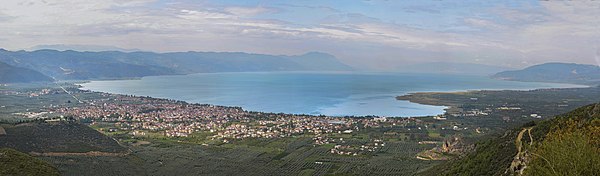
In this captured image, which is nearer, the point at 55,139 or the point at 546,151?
the point at 546,151

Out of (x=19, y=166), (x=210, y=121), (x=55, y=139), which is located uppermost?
(x=19, y=166)

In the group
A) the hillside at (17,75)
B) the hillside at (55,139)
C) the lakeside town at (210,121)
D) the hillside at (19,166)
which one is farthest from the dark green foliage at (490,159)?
the hillside at (17,75)

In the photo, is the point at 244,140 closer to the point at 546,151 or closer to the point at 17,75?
the point at 546,151

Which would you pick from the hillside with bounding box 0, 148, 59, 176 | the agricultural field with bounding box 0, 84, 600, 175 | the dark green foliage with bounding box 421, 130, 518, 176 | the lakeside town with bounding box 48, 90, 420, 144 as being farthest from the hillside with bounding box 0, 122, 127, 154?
the dark green foliage with bounding box 421, 130, 518, 176

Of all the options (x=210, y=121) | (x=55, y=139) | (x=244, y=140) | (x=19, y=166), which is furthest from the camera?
(x=210, y=121)

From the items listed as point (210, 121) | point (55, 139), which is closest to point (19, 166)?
point (55, 139)

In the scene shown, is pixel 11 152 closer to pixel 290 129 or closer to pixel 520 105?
pixel 290 129

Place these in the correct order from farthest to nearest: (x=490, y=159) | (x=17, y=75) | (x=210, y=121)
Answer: (x=17, y=75)
(x=210, y=121)
(x=490, y=159)

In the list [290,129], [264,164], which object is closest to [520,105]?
[290,129]
